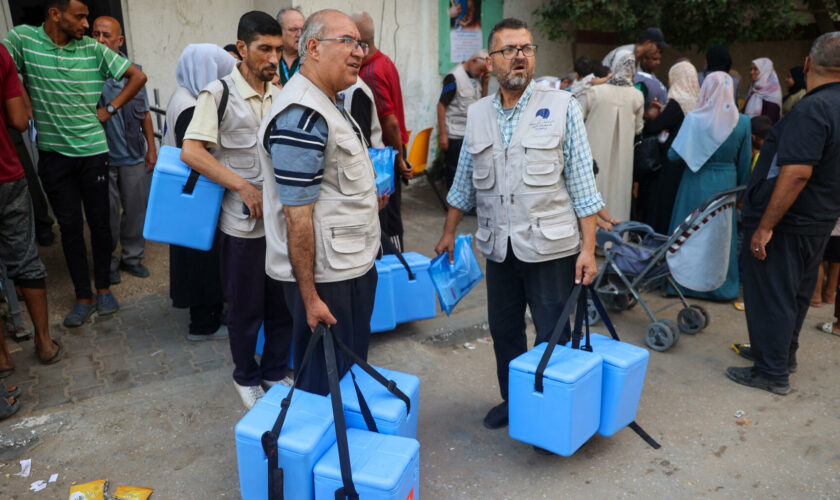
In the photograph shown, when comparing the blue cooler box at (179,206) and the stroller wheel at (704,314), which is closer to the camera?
the blue cooler box at (179,206)

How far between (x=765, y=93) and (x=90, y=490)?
777cm

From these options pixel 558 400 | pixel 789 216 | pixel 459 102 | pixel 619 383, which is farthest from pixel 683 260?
pixel 459 102

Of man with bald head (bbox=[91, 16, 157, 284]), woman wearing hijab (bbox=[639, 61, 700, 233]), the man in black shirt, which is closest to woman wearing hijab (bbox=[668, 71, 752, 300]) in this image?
woman wearing hijab (bbox=[639, 61, 700, 233])

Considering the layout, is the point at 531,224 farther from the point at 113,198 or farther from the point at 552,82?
the point at 552,82

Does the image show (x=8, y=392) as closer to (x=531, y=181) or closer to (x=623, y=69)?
(x=531, y=181)

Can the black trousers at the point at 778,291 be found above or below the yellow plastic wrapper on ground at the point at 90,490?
above

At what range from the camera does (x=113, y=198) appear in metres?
5.50

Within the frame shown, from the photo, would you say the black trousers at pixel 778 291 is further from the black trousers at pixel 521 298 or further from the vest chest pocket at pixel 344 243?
the vest chest pocket at pixel 344 243

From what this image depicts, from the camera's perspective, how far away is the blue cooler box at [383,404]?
253cm

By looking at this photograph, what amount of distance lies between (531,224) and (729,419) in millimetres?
1741

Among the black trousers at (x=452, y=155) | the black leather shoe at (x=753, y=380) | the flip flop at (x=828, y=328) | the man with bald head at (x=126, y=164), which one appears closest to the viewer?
the black leather shoe at (x=753, y=380)

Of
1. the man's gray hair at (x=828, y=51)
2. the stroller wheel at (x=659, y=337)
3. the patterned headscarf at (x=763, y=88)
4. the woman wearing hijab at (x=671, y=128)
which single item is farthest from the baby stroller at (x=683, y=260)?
the patterned headscarf at (x=763, y=88)

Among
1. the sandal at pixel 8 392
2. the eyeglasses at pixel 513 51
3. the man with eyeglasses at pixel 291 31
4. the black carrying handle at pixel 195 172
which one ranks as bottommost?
the sandal at pixel 8 392

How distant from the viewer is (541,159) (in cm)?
303
